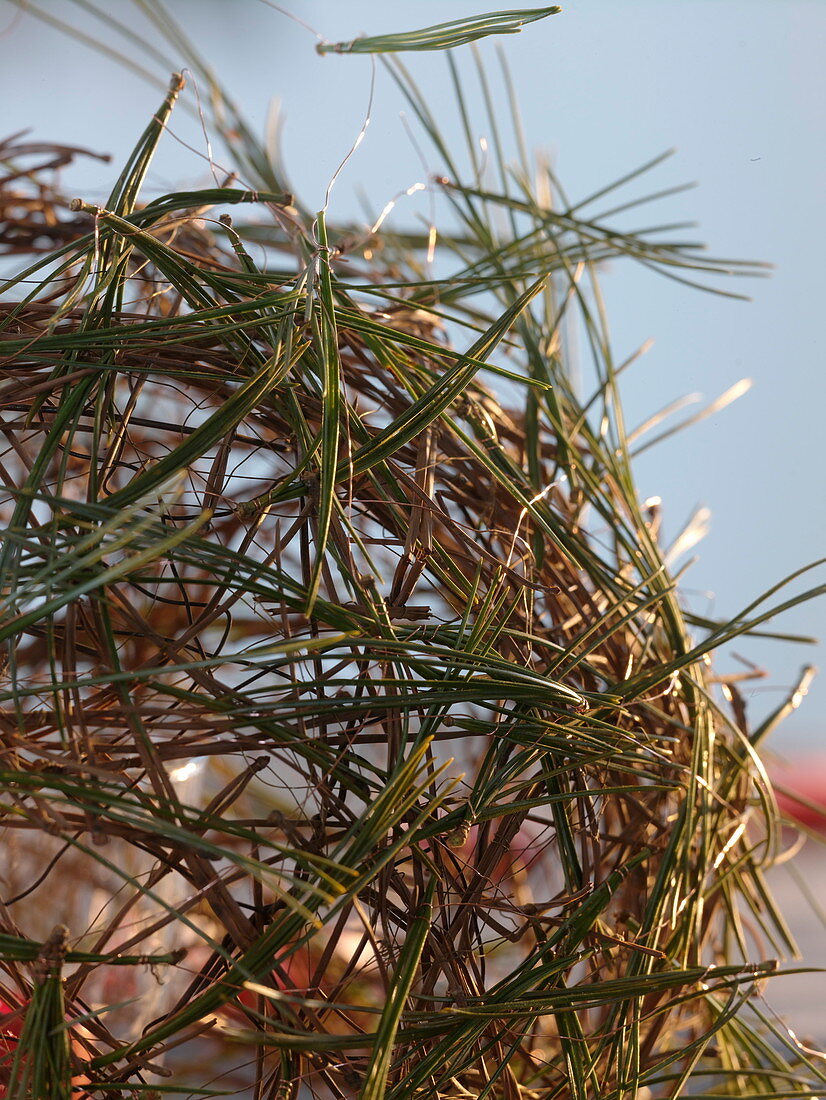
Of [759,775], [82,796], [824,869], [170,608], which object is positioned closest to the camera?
[82,796]

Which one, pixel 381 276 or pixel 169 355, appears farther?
pixel 381 276

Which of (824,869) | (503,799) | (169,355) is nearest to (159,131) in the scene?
(169,355)

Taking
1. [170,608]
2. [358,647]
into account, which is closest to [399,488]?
[358,647]

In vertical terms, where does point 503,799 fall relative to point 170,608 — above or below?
below

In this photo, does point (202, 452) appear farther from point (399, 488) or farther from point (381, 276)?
point (381, 276)

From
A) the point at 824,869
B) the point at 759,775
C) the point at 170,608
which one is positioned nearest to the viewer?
the point at 759,775

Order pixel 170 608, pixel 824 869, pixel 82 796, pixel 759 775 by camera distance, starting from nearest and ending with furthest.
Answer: pixel 82 796 < pixel 759 775 < pixel 170 608 < pixel 824 869

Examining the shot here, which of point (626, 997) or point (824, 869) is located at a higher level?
point (824, 869)

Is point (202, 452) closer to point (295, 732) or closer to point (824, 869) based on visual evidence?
point (295, 732)

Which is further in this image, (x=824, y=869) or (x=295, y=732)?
(x=824, y=869)
